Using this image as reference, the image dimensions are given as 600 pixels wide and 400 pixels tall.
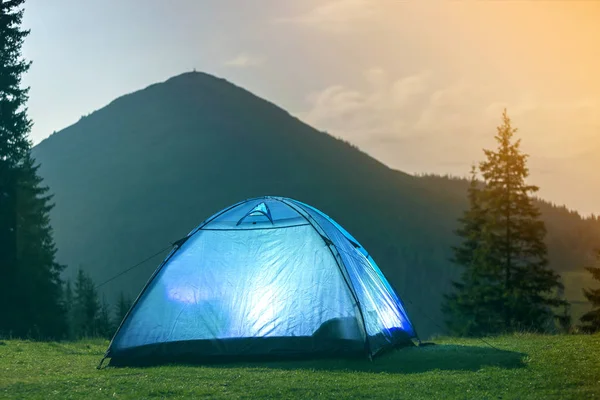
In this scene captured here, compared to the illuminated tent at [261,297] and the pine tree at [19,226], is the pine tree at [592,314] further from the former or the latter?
the pine tree at [19,226]

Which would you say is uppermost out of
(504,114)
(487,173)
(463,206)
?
(463,206)

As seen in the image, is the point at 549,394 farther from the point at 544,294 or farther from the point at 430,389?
the point at 544,294

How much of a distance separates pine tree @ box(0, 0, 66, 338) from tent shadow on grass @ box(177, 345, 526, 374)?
923 inches

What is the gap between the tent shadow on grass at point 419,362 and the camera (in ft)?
42.7

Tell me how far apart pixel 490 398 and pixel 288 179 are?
185 m

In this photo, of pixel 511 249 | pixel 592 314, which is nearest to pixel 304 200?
pixel 511 249

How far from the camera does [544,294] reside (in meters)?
38.9

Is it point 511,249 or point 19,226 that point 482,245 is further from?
point 19,226

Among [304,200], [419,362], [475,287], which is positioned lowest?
[419,362]

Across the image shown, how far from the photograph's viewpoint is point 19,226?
39969 millimetres

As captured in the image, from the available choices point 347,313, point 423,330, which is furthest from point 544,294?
point 423,330

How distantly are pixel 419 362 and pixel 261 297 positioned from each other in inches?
148

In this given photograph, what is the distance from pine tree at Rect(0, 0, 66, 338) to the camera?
115 ft


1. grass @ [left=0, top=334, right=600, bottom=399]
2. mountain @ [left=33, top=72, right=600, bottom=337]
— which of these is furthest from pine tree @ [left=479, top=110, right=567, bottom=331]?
mountain @ [left=33, top=72, right=600, bottom=337]
